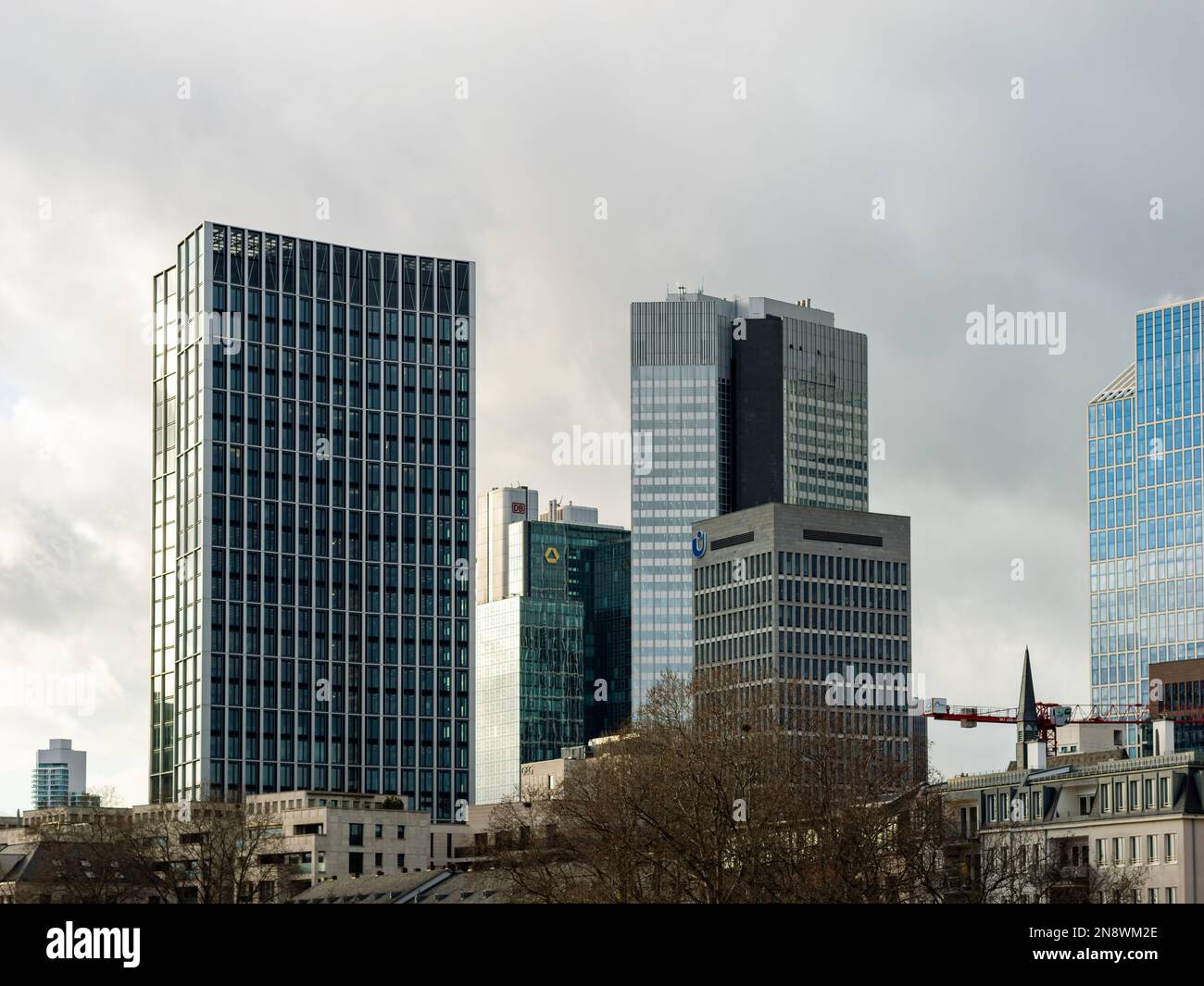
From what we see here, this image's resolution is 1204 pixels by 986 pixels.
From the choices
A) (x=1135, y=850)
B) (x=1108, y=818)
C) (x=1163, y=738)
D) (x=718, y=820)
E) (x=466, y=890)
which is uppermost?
(x=1163, y=738)

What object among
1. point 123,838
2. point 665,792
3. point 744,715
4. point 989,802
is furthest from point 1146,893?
point 123,838

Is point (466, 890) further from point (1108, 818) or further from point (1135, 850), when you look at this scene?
point (1135, 850)

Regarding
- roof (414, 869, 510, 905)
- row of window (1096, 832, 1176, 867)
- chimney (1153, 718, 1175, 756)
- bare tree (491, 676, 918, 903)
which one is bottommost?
roof (414, 869, 510, 905)

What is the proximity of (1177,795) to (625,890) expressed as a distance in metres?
76.7

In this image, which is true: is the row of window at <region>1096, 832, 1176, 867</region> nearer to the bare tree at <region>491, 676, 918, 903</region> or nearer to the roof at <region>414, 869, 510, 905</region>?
the bare tree at <region>491, 676, 918, 903</region>

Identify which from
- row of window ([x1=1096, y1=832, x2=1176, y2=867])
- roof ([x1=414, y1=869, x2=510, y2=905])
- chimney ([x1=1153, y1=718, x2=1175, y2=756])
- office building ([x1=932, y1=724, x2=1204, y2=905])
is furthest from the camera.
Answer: chimney ([x1=1153, y1=718, x2=1175, y2=756])

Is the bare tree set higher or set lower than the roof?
higher

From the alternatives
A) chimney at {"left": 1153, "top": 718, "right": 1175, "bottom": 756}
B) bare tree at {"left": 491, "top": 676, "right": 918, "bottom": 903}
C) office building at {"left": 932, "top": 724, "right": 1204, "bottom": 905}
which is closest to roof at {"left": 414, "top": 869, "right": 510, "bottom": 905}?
office building at {"left": 932, "top": 724, "right": 1204, "bottom": 905}

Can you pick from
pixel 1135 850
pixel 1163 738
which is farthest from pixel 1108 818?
pixel 1163 738

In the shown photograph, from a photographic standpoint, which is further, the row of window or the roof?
the roof

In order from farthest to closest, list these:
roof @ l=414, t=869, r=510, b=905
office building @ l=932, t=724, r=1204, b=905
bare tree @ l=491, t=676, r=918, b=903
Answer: roof @ l=414, t=869, r=510, b=905 → office building @ l=932, t=724, r=1204, b=905 → bare tree @ l=491, t=676, r=918, b=903

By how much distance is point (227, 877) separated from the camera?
170 meters

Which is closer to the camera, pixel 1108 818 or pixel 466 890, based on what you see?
pixel 1108 818

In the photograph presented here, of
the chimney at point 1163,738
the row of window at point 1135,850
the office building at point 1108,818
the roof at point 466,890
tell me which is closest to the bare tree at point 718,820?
the office building at point 1108,818
